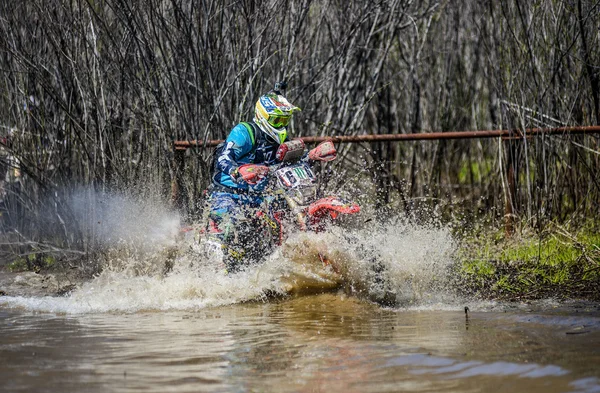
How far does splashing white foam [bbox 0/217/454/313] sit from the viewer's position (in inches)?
268

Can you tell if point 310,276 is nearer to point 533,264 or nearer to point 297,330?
point 297,330

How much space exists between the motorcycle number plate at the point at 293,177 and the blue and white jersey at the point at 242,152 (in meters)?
0.54

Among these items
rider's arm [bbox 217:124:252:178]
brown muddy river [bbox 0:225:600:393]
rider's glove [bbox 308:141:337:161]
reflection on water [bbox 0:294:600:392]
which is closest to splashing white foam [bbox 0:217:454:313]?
brown muddy river [bbox 0:225:600:393]

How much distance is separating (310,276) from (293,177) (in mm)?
831

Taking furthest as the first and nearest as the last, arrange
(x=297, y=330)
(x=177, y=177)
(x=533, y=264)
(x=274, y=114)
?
(x=177, y=177)
(x=533, y=264)
(x=274, y=114)
(x=297, y=330)

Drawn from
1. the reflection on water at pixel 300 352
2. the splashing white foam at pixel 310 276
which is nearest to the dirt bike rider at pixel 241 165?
the splashing white foam at pixel 310 276

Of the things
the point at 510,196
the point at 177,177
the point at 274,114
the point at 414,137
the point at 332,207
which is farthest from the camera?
the point at 510,196

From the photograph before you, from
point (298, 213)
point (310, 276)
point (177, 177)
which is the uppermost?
point (177, 177)

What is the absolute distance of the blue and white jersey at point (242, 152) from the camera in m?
7.57

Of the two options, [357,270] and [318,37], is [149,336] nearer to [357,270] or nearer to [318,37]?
[357,270]

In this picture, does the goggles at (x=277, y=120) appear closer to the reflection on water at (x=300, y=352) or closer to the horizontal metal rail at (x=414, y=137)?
the horizontal metal rail at (x=414, y=137)

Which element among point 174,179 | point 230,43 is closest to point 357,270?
point 174,179

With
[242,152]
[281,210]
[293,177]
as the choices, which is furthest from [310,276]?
[242,152]

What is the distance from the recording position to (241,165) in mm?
7504
